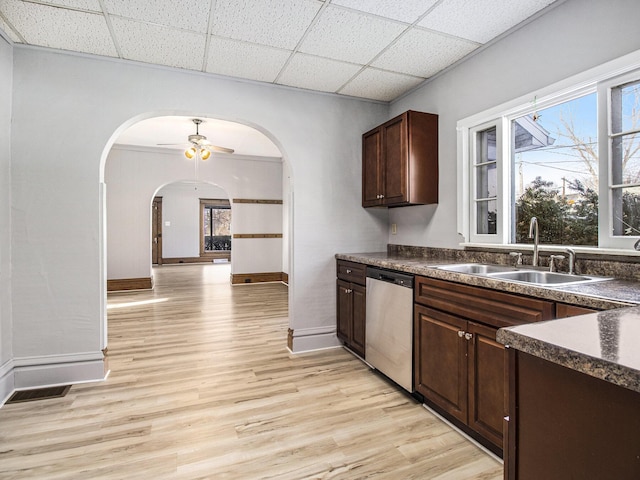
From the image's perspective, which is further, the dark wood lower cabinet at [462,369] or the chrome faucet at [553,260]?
the chrome faucet at [553,260]

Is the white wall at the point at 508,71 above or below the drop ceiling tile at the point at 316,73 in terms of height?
below

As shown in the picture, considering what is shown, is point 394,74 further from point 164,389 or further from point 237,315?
point 237,315

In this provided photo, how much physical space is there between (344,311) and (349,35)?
232 centimetres

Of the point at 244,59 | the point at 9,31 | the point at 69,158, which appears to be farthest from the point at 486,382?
the point at 9,31

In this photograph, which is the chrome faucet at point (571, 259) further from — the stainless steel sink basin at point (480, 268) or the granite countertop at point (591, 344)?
the granite countertop at point (591, 344)

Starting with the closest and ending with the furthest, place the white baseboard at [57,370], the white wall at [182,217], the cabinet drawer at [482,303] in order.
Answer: the cabinet drawer at [482,303] < the white baseboard at [57,370] < the white wall at [182,217]

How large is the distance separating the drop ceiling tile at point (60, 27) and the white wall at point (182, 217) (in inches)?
375

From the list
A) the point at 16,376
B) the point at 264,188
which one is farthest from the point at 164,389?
the point at 264,188

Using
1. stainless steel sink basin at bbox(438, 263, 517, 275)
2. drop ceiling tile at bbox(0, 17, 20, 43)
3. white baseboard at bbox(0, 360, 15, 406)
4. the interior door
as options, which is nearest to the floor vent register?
white baseboard at bbox(0, 360, 15, 406)

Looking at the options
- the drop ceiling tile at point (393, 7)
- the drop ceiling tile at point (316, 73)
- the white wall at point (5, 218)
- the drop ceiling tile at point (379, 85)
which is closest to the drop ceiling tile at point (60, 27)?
the white wall at point (5, 218)

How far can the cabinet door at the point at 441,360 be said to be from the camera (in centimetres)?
195

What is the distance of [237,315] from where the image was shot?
4750mm

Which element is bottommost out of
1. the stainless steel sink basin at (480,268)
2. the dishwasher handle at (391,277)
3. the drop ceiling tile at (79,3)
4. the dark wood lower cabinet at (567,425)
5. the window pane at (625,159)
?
the dark wood lower cabinet at (567,425)

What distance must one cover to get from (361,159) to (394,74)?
88 centimetres
